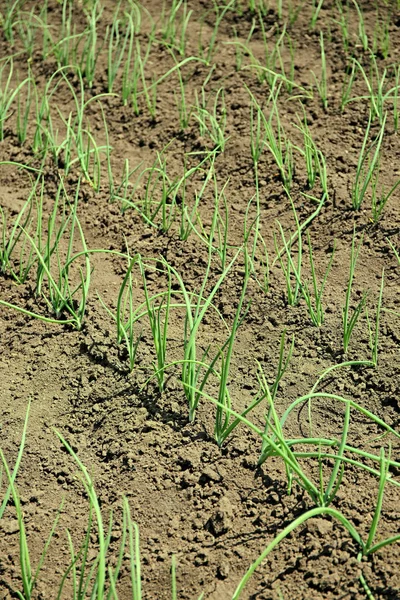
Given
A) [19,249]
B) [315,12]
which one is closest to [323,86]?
[315,12]

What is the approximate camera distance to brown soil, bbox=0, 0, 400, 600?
82.1 inches

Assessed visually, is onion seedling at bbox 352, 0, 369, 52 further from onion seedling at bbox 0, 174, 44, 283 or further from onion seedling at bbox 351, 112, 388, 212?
onion seedling at bbox 0, 174, 44, 283

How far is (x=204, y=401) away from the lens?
2523 millimetres

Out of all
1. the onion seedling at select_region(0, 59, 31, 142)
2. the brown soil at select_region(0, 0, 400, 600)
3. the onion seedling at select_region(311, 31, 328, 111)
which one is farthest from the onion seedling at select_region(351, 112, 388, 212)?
the onion seedling at select_region(0, 59, 31, 142)

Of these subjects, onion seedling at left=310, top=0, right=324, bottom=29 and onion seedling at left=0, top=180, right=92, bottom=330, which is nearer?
onion seedling at left=0, top=180, right=92, bottom=330

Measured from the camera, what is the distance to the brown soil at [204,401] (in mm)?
2086

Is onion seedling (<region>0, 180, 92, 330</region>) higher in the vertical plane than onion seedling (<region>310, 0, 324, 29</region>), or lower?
lower

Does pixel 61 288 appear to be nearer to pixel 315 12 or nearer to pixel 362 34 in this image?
pixel 362 34

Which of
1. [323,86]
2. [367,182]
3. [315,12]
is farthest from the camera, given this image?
[315,12]

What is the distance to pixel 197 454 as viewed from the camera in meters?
2.35

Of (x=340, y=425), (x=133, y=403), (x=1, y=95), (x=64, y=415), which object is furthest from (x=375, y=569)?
(x=1, y=95)

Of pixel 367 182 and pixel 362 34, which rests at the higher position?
pixel 362 34

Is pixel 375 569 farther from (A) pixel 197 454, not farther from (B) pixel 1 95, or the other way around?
(B) pixel 1 95

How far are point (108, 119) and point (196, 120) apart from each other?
0.45m
